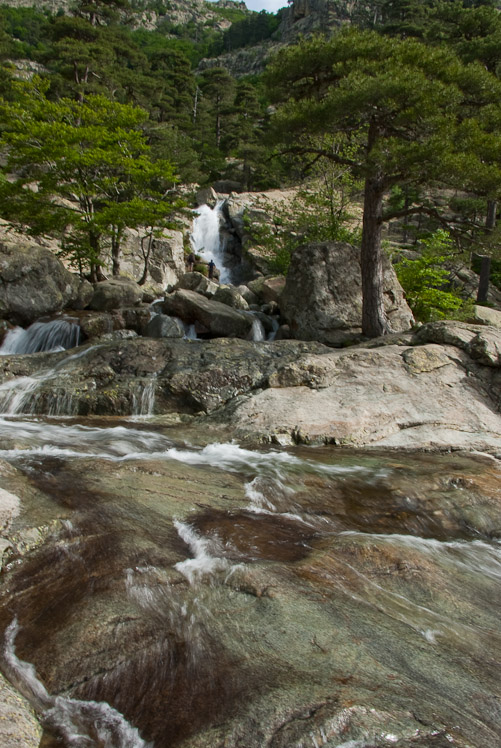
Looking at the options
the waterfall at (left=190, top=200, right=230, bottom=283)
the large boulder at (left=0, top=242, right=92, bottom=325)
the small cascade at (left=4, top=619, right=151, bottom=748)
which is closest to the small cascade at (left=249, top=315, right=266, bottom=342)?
the large boulder at (left=0, top=242, right=92, bottom=325)

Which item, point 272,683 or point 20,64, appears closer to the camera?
point 272,683

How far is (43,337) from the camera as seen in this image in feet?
40.7

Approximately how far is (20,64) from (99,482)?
76.1m

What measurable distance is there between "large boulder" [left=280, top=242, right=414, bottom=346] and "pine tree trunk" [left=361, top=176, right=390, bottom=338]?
69 centimetres

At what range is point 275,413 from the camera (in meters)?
7.68

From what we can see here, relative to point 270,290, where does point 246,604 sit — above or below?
below

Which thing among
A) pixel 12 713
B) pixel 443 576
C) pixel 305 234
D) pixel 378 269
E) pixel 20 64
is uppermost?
pixel 20 64

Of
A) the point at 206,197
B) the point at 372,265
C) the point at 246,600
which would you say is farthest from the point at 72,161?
the point at 206,197

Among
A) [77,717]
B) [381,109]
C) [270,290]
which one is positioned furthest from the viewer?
[270,290]

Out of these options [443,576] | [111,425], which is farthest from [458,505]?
[111,425]

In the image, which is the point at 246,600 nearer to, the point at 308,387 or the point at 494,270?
the point at 308,387

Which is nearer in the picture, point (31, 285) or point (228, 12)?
point (31, 285)

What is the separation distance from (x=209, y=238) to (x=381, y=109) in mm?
20529

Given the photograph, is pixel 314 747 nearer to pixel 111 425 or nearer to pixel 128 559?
pixel 128 559
